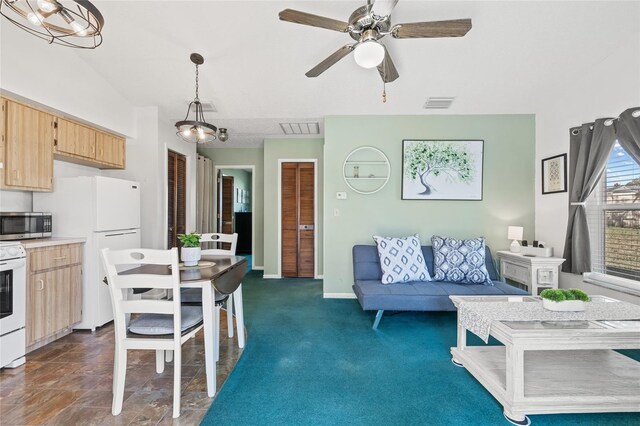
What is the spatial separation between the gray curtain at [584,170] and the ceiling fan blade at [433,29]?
5.82ft

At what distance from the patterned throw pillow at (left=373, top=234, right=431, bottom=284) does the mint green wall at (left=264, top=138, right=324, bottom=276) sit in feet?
6.24

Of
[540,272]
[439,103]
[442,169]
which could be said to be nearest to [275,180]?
[442,169]

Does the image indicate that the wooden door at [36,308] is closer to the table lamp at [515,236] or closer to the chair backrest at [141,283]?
the chair backrest at [141,283]

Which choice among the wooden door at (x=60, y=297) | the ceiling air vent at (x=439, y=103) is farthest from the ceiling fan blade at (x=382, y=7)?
the wooden door at (x=60, y=297)

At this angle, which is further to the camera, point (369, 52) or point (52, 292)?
point (52, 292)

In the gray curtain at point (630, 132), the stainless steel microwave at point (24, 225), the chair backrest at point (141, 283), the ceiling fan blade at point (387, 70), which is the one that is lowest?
the chair backrest at point (141, 283)

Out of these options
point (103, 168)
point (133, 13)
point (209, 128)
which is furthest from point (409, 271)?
point (103, 168)

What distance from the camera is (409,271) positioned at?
309cm

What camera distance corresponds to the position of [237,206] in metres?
7.79

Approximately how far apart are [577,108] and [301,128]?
3.26 metres

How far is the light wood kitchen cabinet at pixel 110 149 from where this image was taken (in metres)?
3.28

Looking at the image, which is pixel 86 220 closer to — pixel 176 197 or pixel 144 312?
pixel 176 197

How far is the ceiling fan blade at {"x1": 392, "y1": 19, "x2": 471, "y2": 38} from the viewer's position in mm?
1775

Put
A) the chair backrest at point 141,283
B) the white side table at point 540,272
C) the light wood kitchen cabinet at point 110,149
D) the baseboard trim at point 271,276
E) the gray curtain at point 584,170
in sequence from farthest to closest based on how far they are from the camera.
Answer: the baseboard trim at point 271,276 < the light wood kitchen cabinet at point 110,149 < the white side table at point 540,272 < the gray curtain at point 584,170 < the chair backrest at point 141,283
